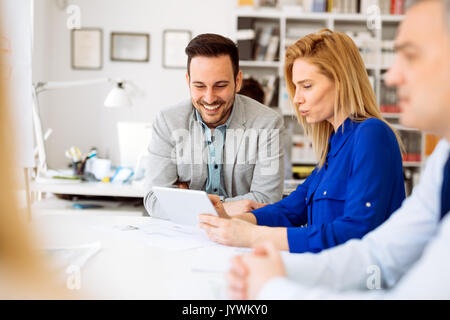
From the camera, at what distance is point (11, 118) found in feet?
1.34

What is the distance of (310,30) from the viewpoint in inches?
193

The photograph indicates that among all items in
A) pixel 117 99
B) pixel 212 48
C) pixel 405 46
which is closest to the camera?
pixel 405 46

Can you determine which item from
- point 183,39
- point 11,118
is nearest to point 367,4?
point 183,39

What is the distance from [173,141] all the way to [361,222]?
1067mm

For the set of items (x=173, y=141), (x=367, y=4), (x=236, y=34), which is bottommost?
(x=173, y=141)

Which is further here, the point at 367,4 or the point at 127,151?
the point at 367,4

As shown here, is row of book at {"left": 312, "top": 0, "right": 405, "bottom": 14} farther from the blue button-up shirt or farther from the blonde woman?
the blonde woman

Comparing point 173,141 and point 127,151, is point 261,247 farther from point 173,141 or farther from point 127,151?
point 127,151

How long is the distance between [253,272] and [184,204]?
24.1 inches

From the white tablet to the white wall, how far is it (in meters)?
3.70

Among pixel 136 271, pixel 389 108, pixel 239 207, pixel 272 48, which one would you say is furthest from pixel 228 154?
pixel 389 108

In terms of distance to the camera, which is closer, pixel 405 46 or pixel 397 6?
pixel 405 46

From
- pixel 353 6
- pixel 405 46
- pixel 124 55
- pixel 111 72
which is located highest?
pixel 353 6

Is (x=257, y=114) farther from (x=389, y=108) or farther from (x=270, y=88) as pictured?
(x=389, y=108)
